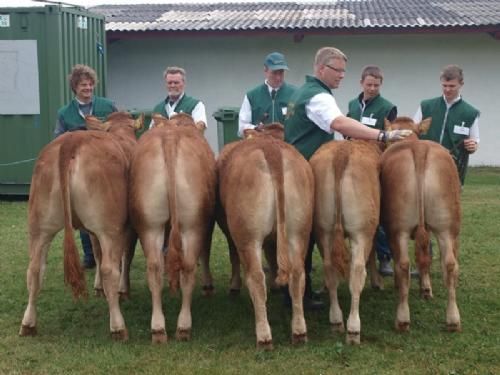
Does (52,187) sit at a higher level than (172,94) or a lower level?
lower

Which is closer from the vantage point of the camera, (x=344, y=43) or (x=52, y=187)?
(x=52, y=187)

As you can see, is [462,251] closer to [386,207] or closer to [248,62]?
[386,207]

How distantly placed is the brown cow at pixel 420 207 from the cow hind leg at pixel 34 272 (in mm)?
2673

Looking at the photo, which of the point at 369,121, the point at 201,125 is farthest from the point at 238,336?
the point at 369,121

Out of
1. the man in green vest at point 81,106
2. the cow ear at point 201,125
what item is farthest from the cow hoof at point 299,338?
the man in green vest at point 81,106

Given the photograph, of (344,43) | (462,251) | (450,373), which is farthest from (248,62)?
(450,373)

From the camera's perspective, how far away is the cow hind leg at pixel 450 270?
526cm

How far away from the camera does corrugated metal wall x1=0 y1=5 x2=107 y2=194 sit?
11.7 metres

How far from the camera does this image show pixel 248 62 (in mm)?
16625

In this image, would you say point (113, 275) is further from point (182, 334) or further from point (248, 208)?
point (248, 208)

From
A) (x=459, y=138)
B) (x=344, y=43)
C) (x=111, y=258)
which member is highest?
(x=344, y=43)

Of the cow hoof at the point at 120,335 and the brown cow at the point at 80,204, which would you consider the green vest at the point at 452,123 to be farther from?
the cow hoof at the point at 120,335

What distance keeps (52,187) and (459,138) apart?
3.93 meters

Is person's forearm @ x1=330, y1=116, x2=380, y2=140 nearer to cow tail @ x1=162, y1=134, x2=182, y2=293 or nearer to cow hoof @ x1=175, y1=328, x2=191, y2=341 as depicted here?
cow tail @ x1=162, y1=134, x2=182, y2=293
